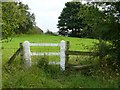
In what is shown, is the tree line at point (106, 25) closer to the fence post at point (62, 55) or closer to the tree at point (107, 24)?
the tree at point (107, 24)

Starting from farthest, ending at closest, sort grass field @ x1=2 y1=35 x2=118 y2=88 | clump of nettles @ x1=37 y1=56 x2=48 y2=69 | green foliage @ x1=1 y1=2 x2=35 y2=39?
green foliage @ x1=1 y1=2 x2=35 y2=39 → clump of nettles @ x1=37 y1=56 x2=48 y2=69 → grass field @ x1=2 y1=35 x2=118 y2=88

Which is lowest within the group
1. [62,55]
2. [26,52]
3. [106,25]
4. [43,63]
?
[43,63]

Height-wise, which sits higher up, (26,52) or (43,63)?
(26,52)

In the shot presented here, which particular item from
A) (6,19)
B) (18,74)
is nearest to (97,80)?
(18,74)

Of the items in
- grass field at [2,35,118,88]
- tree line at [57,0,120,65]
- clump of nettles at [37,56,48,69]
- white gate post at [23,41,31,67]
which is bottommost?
grass field at [2,35,118,88]

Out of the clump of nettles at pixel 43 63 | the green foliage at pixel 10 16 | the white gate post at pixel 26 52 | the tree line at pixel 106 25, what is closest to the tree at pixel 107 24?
the tree line at pixel 106 25

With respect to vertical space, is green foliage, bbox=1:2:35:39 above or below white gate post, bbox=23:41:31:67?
above

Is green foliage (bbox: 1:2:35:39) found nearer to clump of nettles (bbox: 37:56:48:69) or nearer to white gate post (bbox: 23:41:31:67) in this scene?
white gate post (bbox: 23:41:31:67)

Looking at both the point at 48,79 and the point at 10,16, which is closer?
the point at 48,79

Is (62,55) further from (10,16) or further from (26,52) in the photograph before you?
(10,16)

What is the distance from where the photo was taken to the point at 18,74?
9.66 meters

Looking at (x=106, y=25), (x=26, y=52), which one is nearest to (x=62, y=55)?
(x=26, y=52)

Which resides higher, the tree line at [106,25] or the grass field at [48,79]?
the tree line at [106,25]

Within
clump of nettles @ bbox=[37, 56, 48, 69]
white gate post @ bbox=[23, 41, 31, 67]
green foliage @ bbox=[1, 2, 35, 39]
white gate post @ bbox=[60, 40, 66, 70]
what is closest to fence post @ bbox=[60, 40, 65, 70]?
white gate post @ bbox=[60, 40, 66, 70]
